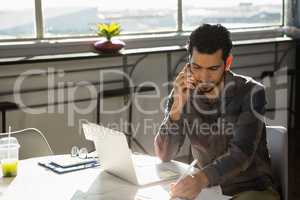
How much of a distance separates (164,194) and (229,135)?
40 cm

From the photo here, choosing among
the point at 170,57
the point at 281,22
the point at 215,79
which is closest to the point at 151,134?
the point at 170,57

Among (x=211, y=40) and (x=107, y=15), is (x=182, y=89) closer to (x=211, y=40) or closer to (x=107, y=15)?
(x=211, y=40)

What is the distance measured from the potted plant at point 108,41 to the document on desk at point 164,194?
1982 mm

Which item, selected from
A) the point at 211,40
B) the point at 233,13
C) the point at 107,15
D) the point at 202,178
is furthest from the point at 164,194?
the point at 233,13

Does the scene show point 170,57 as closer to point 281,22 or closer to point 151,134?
point 151,134

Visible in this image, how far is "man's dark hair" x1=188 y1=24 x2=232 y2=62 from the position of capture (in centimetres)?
187

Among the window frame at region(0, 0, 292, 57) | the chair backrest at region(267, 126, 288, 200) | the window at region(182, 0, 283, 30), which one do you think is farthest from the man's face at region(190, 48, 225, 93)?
the window at region(182, 0, 283, 30)

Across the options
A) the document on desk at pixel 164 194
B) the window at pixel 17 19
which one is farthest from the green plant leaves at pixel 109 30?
the document on desk at pixel 164 194

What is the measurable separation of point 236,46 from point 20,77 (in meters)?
1.95

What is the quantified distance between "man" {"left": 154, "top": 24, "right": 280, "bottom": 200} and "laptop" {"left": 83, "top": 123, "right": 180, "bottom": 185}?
0.13 m

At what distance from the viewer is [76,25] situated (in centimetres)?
385

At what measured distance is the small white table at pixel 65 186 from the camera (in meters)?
1.64

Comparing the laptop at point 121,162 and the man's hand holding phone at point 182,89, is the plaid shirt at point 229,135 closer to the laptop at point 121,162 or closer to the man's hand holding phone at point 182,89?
the man's hand holding phone at point 182,89

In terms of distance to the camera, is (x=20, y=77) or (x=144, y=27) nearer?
(x=20, y=77)
